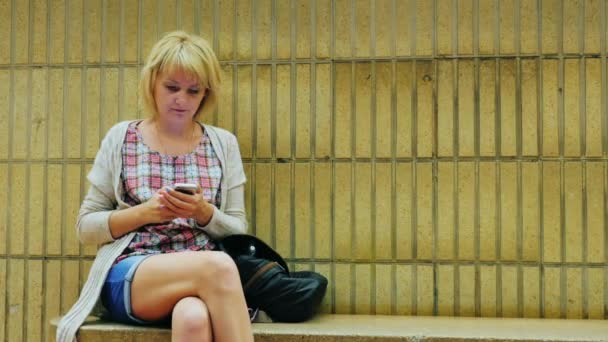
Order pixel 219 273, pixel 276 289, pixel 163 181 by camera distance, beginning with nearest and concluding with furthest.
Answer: pixel 219 273, pixel 276 289, pixel 163 181

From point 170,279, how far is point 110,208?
22.3 inches

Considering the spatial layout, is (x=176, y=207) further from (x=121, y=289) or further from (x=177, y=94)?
(x=177, y=94)

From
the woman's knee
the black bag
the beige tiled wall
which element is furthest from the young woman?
the beige tiled wall

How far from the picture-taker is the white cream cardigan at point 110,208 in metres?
2.83

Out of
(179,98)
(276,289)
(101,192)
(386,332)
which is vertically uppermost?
(179,98)

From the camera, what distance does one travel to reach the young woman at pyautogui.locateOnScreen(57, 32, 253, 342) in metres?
2.65

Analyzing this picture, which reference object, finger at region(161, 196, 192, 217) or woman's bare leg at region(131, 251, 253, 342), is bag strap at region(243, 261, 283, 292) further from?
finger at region(161, 196, 192, 217)

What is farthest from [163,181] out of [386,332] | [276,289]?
[386,332]

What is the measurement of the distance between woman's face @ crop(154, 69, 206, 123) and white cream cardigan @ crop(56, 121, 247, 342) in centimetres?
19

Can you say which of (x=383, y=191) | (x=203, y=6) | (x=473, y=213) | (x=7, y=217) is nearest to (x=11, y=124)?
(x=7, y=217)

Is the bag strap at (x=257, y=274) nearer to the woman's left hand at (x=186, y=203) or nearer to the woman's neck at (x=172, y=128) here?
the woman's left hand at (x=186, y=203)

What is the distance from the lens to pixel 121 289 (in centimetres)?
278

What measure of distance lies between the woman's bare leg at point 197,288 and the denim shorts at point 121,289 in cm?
2

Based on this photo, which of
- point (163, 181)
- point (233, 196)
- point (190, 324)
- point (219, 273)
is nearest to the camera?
point (190, 324)
